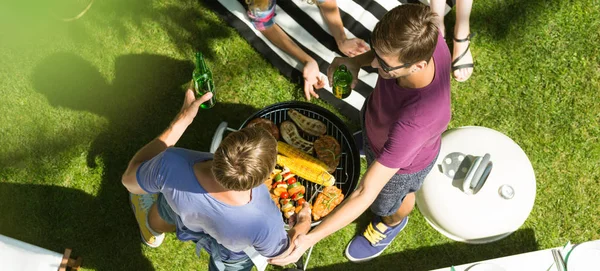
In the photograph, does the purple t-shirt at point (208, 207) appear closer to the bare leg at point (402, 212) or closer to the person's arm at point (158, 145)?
the person's arm at point (158, 145)

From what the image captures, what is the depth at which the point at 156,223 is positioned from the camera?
4.04 m

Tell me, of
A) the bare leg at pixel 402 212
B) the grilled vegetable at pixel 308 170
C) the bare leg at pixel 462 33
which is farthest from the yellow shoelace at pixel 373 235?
the bare leg at pixel 462 33

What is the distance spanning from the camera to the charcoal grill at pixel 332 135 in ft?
12.9

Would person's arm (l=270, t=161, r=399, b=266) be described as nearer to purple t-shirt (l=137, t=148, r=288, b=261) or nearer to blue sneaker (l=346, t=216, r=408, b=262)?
purple t-shirt (l=137, t=148, r=288, b=261)

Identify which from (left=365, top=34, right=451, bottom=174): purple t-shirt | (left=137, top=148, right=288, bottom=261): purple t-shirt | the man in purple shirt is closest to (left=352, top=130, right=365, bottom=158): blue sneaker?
the man in purple shirt

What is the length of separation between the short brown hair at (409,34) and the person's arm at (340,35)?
1.85 meters

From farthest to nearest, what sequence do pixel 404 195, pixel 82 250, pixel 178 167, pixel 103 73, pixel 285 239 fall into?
pixel 103 73 < pixel 82 250 < pixel 404 195 < pixel 285 239 < pixel 178 167

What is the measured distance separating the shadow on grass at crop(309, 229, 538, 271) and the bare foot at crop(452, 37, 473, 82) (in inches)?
56.3

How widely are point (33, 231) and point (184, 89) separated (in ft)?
5.62

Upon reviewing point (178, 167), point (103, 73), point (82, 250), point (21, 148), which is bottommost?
point (82, 250)

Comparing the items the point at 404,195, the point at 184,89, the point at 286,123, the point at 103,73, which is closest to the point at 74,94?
the point at 103,73

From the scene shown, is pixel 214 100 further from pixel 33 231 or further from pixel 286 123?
pixel 33 231

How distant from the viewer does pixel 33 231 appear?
14.4 ft

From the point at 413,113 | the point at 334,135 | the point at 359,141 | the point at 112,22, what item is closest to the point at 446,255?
the point at 359,141
